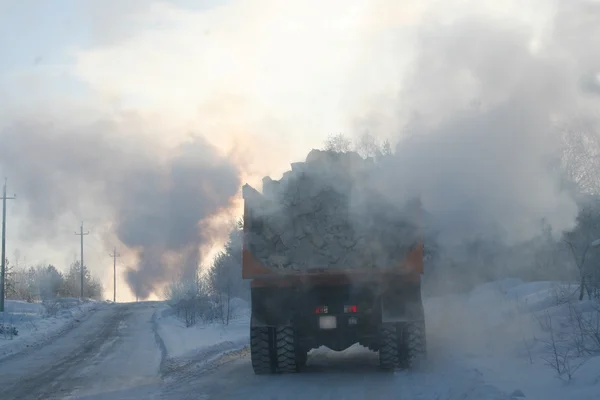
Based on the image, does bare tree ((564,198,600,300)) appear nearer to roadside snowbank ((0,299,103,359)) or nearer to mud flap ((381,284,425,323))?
mud flap ((381,284,425,323))

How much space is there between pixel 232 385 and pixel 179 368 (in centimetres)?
359

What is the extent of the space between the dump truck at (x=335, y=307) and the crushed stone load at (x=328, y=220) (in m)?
0.11

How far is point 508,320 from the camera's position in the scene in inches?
719

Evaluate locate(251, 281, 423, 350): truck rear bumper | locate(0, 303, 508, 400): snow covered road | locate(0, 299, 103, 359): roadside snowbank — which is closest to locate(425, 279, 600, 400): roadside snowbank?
locate(0, 303, 508, 400): snow covered road

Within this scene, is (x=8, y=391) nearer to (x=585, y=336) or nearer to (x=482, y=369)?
(x=482, y=369)

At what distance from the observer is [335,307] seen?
42.9ft

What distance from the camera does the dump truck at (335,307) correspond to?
12852mm

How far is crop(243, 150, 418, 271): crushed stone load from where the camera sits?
Result: 1295 centimetres

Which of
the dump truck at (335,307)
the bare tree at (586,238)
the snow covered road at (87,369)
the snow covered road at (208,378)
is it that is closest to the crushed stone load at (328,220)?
the dump truck at (335,307)

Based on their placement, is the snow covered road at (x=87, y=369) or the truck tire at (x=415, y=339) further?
the truck tire at (x=415, y=339)

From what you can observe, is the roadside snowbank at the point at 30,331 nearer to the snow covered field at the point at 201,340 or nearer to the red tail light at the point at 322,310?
the snow covered field at the point at 201,340

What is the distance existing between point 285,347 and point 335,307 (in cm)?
115

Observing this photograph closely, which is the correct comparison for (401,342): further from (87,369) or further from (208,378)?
(87,369)

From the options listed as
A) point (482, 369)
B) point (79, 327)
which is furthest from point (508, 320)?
point (79, 327)
